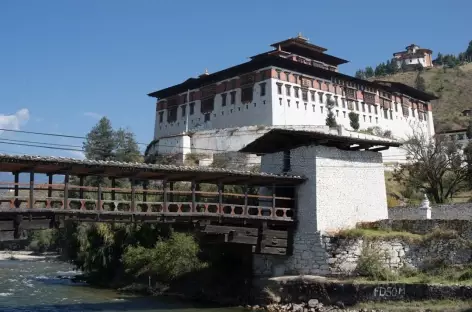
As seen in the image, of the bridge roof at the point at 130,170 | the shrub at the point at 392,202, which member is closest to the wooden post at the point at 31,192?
the bridge roof at the point at 130,170

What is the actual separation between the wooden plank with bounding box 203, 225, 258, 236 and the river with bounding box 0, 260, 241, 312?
3.57m

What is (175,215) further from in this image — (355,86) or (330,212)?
(355,86)

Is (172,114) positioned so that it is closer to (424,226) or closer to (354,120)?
(354,120)

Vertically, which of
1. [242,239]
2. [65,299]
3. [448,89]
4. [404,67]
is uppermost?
[404,67]

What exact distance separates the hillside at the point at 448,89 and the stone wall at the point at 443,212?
6047 cm

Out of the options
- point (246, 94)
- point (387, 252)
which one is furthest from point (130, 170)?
point (246, 94)

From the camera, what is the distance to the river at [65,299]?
24719 millimetres

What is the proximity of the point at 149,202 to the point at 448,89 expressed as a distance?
107716mm

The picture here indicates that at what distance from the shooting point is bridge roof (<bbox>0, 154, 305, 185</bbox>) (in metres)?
17.8

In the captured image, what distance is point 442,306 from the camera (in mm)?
18750

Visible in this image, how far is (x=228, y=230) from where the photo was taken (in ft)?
75.3

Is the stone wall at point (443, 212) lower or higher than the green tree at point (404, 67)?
lower

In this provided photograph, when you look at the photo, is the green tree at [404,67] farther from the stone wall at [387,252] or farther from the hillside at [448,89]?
the stone wall at [387,252]

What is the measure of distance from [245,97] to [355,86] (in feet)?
51.0
